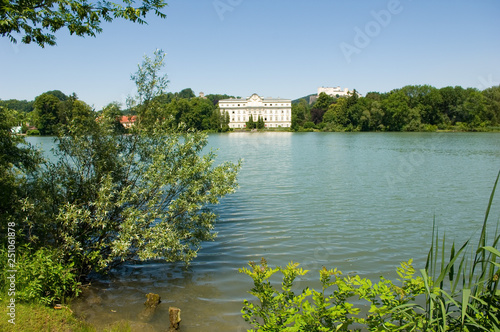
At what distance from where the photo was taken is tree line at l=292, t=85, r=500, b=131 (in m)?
81.8

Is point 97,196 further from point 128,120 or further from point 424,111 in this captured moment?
point 424,111

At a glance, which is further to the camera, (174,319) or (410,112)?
(410,112)

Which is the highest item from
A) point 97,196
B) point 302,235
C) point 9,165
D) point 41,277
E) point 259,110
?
point 259,110

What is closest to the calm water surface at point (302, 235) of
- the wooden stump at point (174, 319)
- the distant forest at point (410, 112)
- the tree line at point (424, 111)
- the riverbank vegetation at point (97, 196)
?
the wooden stump at point (174, 319)

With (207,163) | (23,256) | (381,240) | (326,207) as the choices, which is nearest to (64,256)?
(23,256)

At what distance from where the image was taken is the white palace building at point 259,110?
149 meters

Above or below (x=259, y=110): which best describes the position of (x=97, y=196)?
below

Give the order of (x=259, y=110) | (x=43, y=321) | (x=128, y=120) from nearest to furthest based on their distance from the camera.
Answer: (x=43, y=321) → (x=128, y=120) → (x=259, y=110)

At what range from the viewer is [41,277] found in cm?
499

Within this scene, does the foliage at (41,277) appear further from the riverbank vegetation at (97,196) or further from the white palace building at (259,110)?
the white palace building at (259,110)

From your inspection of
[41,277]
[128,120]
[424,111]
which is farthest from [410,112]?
[41,277]

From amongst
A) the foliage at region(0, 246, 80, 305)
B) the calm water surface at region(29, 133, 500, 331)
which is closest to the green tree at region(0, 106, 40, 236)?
the foliage at region(0, 246, 80, 305)

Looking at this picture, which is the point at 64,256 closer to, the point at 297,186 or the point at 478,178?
the point at 297,186

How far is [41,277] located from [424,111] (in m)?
102
